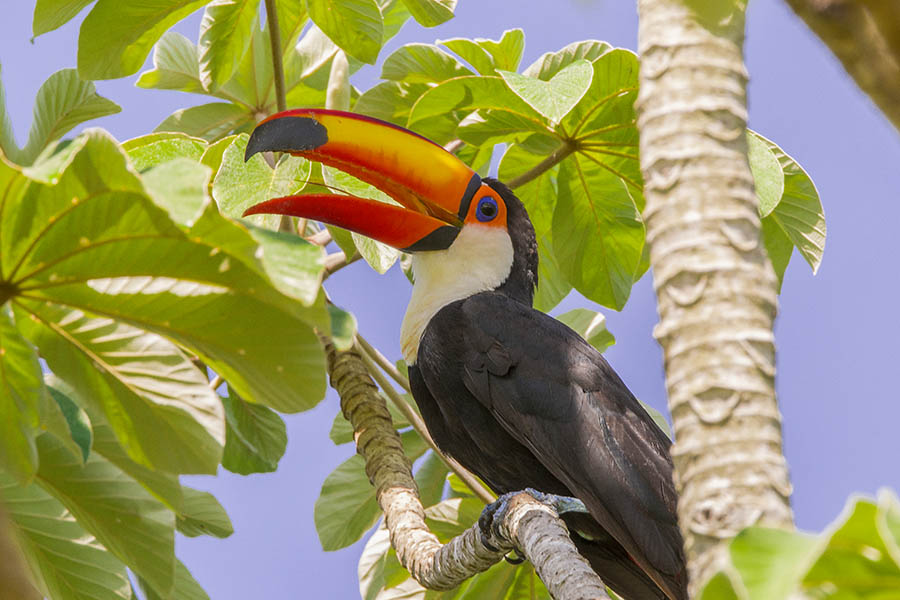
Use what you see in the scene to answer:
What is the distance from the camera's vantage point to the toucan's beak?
3.34 metres

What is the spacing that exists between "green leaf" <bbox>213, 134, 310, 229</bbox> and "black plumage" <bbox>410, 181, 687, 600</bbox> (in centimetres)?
79

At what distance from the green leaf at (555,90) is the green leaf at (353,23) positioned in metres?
0.72

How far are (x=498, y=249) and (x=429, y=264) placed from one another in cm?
31

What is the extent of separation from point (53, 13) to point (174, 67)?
0.85 m

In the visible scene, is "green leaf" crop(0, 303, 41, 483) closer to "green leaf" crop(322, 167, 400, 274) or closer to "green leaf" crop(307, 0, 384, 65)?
"green leaf" crop(322, 167, 400, 274)

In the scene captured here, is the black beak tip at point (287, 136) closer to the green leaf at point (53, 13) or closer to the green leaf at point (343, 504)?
the green leaf at point (53, 13)

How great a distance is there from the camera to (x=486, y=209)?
418cm

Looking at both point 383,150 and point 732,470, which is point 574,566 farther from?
point 383,150

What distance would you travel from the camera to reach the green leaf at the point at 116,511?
8.65 ft

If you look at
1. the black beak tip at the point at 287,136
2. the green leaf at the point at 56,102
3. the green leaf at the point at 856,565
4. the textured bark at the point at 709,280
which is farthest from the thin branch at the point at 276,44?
the green leaf at the point at 856,565

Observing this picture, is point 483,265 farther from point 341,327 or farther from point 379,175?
point 341,327

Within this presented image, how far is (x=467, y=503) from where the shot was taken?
3.84 metres

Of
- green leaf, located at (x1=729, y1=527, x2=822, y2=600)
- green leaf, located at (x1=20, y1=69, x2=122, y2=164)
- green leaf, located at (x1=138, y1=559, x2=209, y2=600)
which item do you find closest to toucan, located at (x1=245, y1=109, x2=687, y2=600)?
green leaf, located at (x1=20, y1=69, x2=122, y2=164)

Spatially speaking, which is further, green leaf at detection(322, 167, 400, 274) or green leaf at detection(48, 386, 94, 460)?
green leaf at detection(322, 167, 400, 274)
